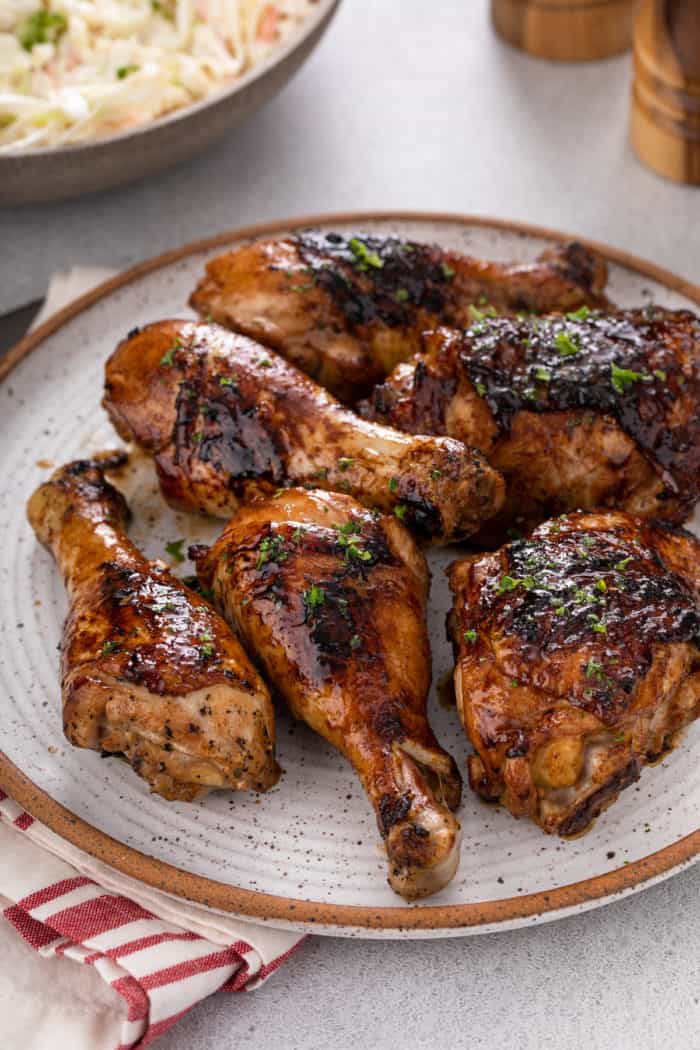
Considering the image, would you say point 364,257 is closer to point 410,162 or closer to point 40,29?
point 410,162

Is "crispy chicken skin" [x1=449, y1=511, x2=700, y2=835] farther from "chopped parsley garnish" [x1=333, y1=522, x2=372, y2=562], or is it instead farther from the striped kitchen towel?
the striped kitchen towel

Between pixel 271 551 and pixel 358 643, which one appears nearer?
pixel 358 643

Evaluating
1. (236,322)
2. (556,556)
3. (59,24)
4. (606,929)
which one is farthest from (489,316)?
(59,24)

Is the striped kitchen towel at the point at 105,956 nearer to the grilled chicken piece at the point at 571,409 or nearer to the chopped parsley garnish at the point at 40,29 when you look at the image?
the grilled chicken piece at the point at 571,409

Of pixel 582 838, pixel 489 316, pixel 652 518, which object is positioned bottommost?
pixel 582 838

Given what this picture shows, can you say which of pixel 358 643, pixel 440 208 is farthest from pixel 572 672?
pixel 440 208

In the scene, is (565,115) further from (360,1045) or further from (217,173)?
(360,1045)
